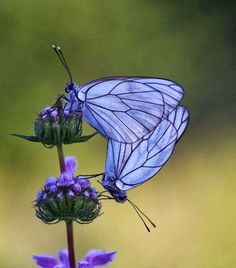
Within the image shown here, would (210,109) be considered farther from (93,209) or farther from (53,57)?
(93,209)

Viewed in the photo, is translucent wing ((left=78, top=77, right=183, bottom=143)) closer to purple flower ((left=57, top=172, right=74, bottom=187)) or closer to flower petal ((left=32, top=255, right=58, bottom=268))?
purple flower ((left=57, top=172, right=74, bottom=187))

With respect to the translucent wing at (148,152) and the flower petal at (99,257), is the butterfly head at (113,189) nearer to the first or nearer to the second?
the translucent wing at (148,152)

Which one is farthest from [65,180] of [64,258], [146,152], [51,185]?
[146,152]

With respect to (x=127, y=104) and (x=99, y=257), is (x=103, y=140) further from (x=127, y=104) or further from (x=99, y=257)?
(x=99, y=257)

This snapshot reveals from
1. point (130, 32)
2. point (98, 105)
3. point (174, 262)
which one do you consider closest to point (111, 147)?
point (98, 105)

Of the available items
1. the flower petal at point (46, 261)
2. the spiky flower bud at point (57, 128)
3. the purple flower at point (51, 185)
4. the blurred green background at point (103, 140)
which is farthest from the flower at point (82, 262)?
the blurred green background at point (103, 140)
